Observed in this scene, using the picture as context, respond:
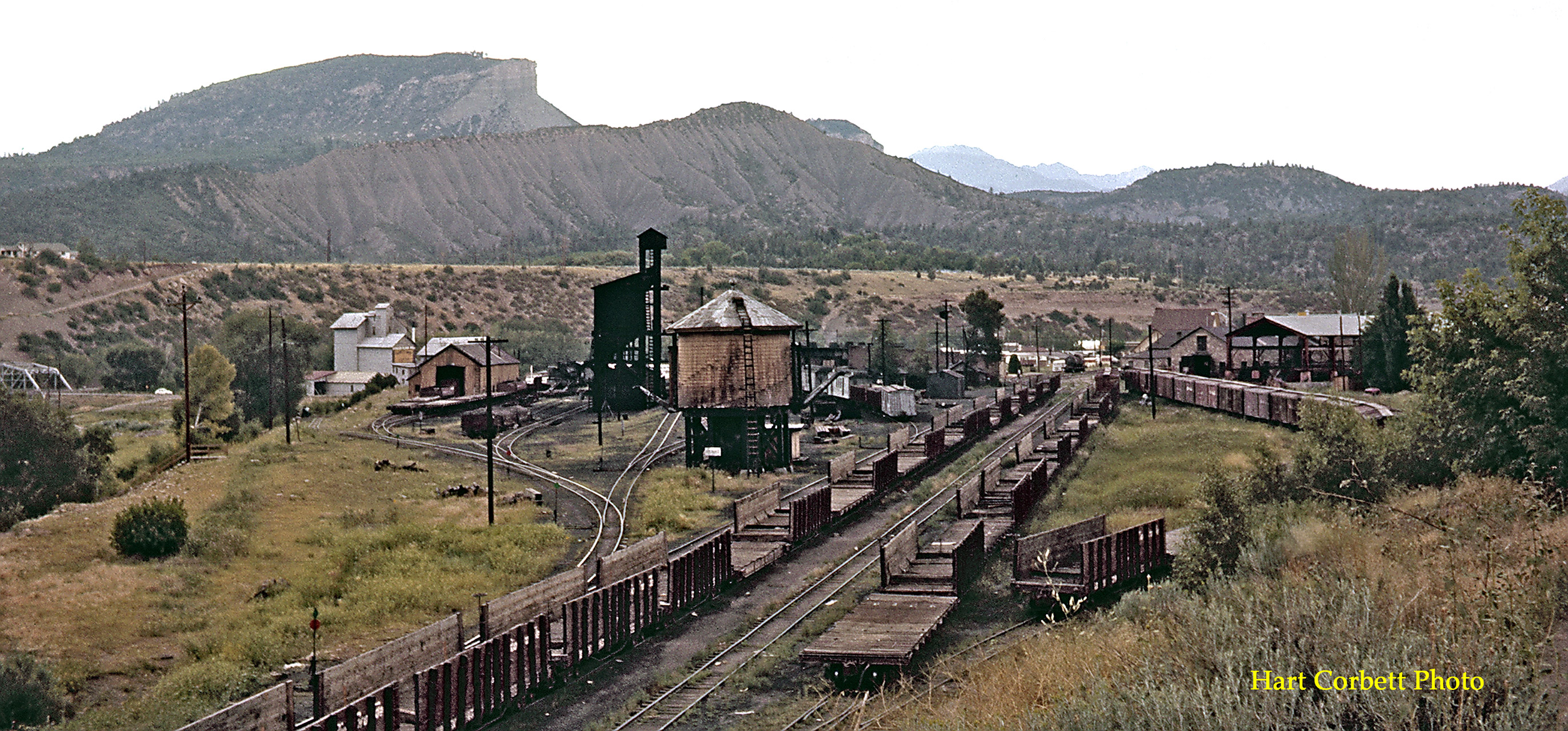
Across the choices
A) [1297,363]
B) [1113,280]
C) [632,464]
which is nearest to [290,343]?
[632,464]

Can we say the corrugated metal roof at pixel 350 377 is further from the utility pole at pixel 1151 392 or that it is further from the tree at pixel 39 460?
the utility pole at pixel 1151 392

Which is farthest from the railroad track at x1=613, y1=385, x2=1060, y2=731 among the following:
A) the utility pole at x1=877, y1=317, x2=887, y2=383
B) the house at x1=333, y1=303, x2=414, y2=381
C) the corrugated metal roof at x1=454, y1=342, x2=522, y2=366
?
the house at x1=333, y1=303, x2=414, y2=381

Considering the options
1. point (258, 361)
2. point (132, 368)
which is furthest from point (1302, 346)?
point (132, 368)

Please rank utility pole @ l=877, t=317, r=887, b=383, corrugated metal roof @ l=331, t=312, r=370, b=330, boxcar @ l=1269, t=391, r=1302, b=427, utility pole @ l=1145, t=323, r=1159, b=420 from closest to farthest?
boxcar @ l=1269, t=391, r=1302, b=427 → utility pole @ l=1145, t=323, r=1159, b=420 → utility pole @ l=877, t=317, r=887, b=383 → corrugated metal roof @ l=331, t=312, r=370, b=330

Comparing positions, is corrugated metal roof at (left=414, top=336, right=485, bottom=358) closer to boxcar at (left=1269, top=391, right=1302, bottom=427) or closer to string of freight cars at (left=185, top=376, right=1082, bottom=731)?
boxcar at (left=1269, top=391, right=1302, bottom=427)

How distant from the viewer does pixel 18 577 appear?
2672 centimetres

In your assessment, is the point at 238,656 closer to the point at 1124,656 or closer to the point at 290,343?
the point at 1124,656

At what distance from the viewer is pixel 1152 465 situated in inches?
1495

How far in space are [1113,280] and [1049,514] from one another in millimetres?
144712

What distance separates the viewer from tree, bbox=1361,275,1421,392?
59562 mm

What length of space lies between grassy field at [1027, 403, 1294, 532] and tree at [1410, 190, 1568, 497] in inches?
153

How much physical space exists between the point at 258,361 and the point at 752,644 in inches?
2438

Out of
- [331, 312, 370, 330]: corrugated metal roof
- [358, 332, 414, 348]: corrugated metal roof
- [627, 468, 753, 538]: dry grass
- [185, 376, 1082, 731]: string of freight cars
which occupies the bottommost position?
[627, 468, 753, 538]: dry grass

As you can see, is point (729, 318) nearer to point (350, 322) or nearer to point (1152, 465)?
point (1152, 465)
